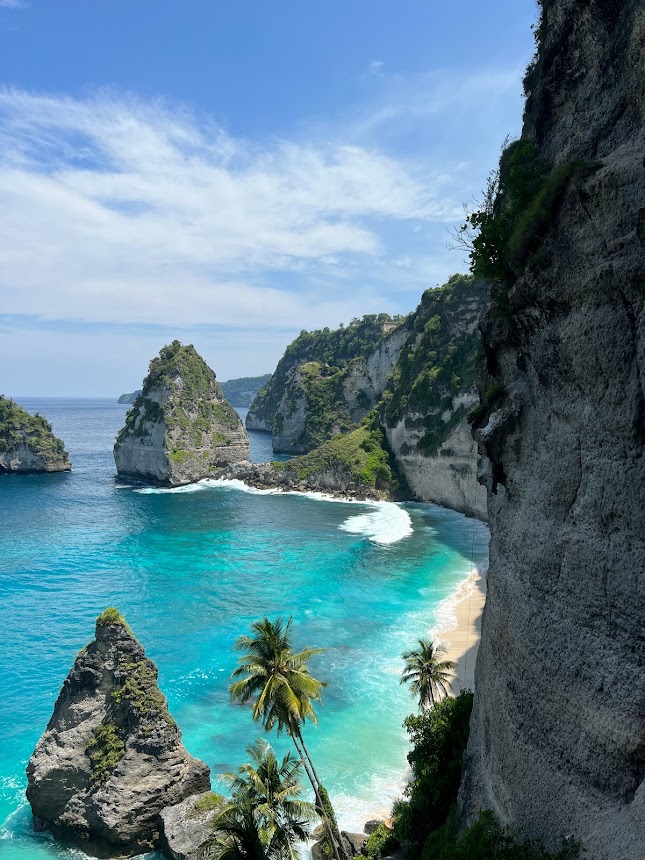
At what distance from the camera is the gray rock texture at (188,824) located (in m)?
23.4

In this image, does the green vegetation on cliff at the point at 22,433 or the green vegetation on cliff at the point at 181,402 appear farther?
the green vegetation on cliff at the point at 22,433

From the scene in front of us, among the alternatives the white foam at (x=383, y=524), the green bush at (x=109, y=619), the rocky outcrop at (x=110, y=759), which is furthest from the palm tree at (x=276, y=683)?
the white foam at (x=383, y=524)

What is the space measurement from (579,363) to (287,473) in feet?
323

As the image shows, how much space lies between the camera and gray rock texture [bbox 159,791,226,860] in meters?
23.4

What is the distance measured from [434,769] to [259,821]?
269 inches

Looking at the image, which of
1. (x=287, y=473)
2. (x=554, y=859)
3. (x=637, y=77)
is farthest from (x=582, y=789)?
(x=287, y=473)

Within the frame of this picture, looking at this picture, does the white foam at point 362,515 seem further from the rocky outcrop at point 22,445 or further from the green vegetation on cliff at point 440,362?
the rocky outcrop at point 22,445

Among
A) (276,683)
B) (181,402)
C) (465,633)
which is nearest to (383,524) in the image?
(465,633)

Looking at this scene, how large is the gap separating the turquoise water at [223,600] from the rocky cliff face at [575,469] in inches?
670

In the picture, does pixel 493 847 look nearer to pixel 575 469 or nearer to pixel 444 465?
pixel 575 469

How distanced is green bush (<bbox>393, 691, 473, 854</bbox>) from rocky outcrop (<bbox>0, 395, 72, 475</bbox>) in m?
114

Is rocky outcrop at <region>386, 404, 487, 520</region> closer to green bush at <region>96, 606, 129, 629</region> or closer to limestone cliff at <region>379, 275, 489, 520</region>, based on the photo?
limestone cliff at <region>379, 275, 489, 520</region>

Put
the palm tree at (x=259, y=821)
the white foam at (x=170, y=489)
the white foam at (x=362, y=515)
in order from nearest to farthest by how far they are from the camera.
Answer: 1. the palm tree at (x=259, y=821)
2. the white foam at (x=362, y=515)
3. the white foam at (x=170, y=489)

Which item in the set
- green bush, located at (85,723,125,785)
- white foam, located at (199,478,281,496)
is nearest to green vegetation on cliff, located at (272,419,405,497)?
white foam, located at (199,478,281,496)
